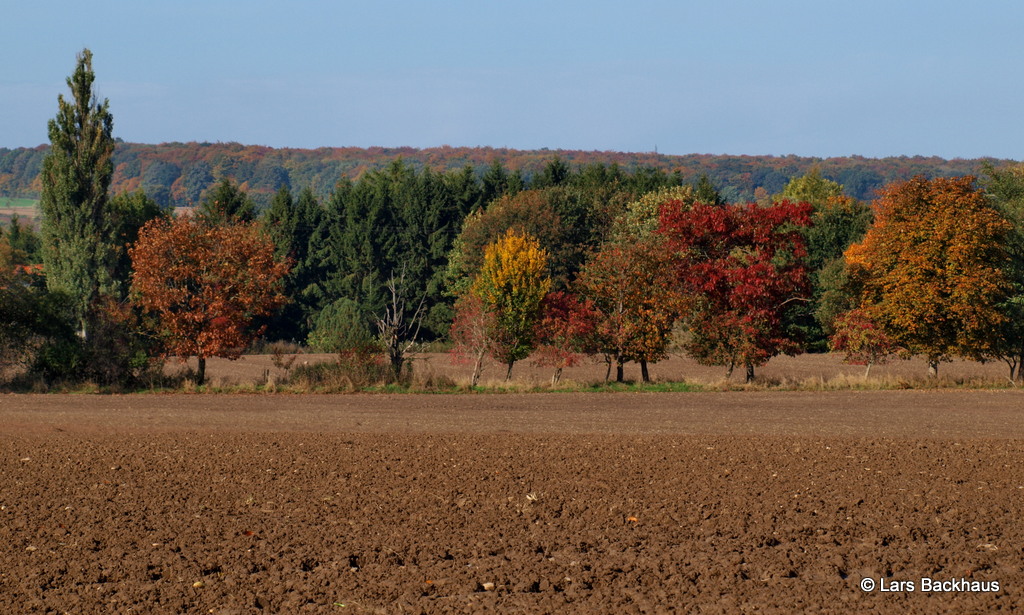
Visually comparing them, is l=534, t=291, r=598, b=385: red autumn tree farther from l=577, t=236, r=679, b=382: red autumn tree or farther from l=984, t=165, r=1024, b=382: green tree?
l=984, t=165, r=1024, b=382: green tree

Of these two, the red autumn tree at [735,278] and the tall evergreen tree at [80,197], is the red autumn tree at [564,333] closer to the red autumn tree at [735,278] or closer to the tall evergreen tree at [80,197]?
the red autumn tree at [735,278]

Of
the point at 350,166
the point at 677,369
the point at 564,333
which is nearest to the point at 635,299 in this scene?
the point at 564,333

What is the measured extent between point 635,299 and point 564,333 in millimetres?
2467

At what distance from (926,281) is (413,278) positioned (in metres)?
42.7

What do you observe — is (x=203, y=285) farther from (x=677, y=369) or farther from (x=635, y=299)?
(x=677, y=369)

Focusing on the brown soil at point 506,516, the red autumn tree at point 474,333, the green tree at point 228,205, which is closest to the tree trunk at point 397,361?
the red autumn tree at point 474,333

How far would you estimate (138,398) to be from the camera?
29.6 m

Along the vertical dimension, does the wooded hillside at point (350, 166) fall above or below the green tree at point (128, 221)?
above

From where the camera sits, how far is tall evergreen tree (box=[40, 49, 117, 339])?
37500 mm

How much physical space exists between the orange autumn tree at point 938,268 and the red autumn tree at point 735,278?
8.12 ft

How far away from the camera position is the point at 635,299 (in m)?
33.1

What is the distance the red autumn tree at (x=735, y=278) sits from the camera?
31938 mm

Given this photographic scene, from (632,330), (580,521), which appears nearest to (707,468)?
(580,521)

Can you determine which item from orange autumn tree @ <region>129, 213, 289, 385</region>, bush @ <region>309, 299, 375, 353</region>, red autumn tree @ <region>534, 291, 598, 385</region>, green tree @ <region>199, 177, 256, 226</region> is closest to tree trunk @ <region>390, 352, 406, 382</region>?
orange autumn tree @ <region>129, 213, 289, 385</region>
